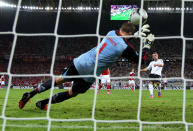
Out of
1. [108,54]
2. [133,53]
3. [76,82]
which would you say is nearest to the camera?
[133,53]

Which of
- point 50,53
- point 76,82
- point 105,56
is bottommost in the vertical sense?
point 76,82

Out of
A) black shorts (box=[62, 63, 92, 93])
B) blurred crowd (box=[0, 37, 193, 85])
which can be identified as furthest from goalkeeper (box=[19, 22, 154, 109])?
blurred crowd (box=[0, 37, 193, 85])

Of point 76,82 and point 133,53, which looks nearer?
point 133,53

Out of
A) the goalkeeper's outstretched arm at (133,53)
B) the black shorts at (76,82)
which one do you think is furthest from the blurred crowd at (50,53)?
the goalkeeper's outstretched arm at (133,53)

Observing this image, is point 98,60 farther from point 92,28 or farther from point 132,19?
point 92,28

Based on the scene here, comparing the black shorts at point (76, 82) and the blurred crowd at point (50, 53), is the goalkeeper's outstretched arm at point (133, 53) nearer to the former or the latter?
the black shorts at point (76, 82)

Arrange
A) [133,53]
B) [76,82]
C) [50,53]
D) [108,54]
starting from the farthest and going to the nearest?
[50,53]
[76,82]
[108,54]
[133,53]

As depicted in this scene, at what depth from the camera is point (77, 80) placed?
4168 mm

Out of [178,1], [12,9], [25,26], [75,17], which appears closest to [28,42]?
[25,26]

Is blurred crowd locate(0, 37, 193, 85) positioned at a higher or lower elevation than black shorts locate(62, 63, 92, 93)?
higher

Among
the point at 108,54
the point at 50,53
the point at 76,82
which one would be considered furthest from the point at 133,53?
the point at 50,53

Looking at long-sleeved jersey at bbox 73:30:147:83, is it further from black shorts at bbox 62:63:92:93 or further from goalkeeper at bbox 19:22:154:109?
black shorts at bbox 62:63:92:93

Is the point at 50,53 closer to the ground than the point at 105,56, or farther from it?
farther from it

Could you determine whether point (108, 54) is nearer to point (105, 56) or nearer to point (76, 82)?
point (105, 56)
